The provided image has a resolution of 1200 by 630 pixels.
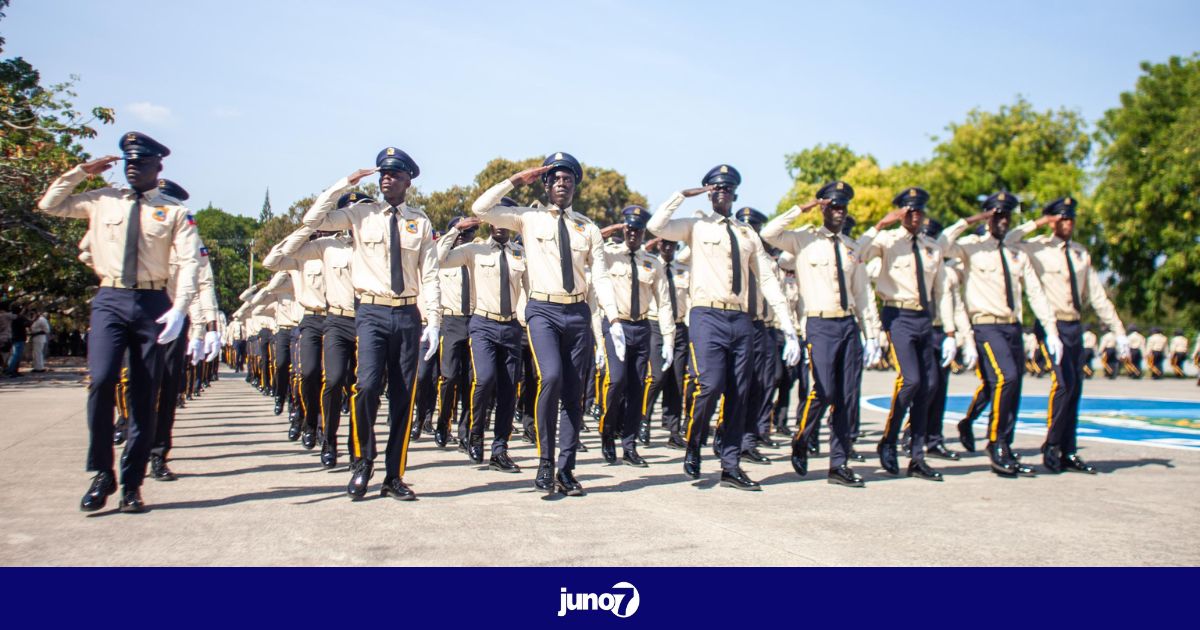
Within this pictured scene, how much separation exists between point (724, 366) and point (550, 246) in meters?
1.83

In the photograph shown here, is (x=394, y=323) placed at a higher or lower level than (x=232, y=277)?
lower

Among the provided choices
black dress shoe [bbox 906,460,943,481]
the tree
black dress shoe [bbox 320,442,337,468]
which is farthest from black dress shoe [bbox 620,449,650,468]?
the tree

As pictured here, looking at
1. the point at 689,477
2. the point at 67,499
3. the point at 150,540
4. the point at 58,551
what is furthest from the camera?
the point at 689,477

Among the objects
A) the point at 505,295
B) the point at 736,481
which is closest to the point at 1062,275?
the point at 736,481

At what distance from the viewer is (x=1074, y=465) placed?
9.39m

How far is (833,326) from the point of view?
27.5 feet

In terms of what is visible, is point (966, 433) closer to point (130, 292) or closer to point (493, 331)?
point (493, 331)

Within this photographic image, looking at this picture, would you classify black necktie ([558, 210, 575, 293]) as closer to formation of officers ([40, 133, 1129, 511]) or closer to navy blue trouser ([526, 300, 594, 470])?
formation of officers ([40, 133, 1129, 511])

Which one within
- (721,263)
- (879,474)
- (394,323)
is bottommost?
(879,474)

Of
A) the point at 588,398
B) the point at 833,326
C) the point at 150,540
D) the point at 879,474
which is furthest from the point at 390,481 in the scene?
the point at 588,398

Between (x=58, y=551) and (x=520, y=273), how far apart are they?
224 inches

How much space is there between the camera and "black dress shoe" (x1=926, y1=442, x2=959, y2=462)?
10.6 meters

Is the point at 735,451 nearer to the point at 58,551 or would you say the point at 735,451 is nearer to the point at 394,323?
the point at 394,323

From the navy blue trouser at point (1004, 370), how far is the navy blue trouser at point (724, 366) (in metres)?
2.66
